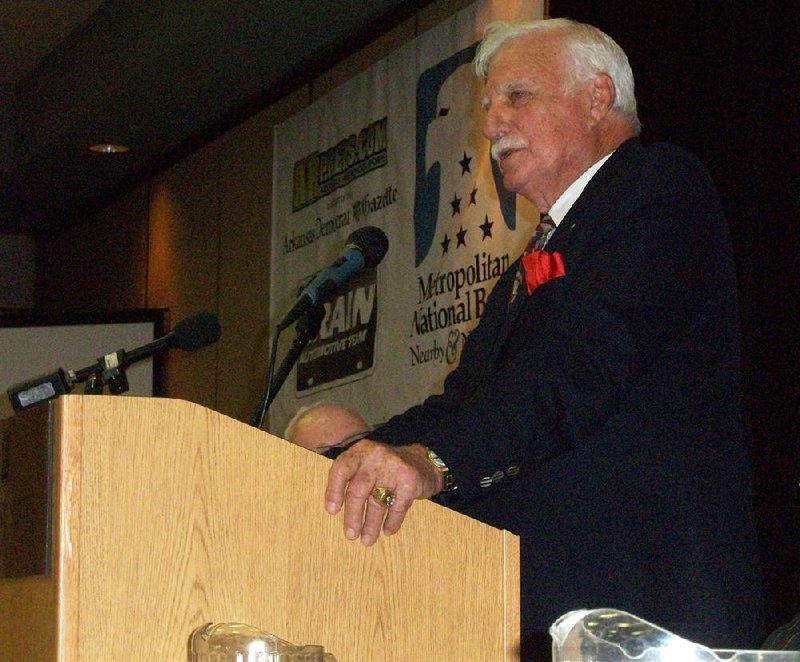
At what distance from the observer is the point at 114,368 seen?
6.74 feet

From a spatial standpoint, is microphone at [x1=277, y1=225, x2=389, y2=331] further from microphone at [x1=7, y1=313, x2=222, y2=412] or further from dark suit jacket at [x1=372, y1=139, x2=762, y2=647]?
dark suit jacket at [x1=372, y1=139, x2=762, y2=647]

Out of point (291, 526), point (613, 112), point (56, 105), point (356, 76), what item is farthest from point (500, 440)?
point (56, 105)

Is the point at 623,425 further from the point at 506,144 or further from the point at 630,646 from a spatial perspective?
the point at 630,646

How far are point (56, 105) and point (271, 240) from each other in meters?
1.65

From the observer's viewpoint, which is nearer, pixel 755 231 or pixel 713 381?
pixel 713 381

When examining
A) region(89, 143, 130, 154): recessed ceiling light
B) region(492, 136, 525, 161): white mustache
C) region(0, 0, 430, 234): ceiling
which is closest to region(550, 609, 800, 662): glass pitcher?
region(492, 136, 525, 161): white mustache

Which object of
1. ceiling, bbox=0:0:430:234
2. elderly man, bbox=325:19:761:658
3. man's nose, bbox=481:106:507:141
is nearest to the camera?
elderly man, bbox=325:19:761:658

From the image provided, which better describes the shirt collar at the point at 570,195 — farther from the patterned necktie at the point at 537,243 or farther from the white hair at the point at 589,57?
the white hair at the point at 589,57

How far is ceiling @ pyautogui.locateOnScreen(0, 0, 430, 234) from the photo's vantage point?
5641mm

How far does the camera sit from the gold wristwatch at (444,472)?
1.62 meters

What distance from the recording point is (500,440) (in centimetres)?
169

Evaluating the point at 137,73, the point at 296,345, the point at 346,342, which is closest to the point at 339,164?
the point at 346,342

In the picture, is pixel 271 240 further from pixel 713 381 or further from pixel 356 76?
pixel 713 381

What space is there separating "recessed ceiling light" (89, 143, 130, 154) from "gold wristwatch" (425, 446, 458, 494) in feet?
19.6
